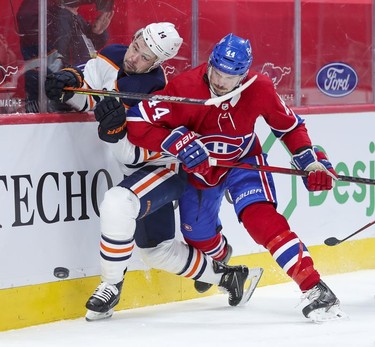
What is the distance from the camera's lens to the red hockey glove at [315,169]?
4.39m

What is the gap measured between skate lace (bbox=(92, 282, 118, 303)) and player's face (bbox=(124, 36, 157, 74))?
78 centimetres

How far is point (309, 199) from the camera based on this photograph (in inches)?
214

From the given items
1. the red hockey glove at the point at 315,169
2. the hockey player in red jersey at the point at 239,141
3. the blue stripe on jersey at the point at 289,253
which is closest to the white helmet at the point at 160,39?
the hockey player in red jersey at the point at 239,141

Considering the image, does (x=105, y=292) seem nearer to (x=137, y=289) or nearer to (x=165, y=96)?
(x=137, y=289)

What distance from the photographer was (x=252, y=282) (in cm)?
483

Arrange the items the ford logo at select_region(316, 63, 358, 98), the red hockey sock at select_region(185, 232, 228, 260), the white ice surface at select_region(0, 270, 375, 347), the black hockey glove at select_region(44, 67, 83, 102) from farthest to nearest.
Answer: the ford logo at select_region(316, 63, 358, 98) → the red hockey sock at select_region(185, 232, 228, 260) → the black hockey glove at select_region(44, 67, 83, 102) → the white ice surface at select_region(0, 270, 375, 347)

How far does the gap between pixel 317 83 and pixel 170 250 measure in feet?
4.64

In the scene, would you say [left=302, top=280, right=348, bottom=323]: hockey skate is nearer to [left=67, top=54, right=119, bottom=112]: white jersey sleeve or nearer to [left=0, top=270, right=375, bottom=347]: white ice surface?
[left=0, top=270, right=375, bottom=347]: white ice surface

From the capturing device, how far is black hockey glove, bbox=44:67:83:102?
4355 millimetres

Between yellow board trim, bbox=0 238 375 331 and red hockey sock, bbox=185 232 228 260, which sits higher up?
red hockey sock, bbox=185 232 228 260

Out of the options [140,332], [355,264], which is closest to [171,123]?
[140,332]

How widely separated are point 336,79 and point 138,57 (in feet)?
5.14

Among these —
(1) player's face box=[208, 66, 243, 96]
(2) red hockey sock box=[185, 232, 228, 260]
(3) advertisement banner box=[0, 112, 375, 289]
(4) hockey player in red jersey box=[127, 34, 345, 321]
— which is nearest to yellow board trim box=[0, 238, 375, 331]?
(3) advertisement banner box=[0, 112, 375, 289]

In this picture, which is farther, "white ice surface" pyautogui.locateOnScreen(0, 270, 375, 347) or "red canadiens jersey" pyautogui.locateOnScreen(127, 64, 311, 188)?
"red canadiens jersey" pyautogui.locateOnScreen(127, 64, 311, 188)
